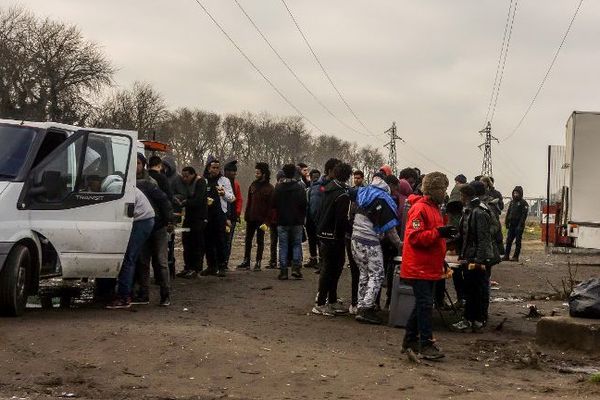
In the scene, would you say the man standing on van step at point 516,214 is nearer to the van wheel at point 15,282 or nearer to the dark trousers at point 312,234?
the dark trousers at point 312,234

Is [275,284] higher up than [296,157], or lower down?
lower down

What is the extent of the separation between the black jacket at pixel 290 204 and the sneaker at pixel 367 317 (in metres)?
4.69

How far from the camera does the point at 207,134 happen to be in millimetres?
104688

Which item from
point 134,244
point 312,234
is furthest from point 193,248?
point 134,244

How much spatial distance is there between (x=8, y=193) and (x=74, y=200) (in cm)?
92

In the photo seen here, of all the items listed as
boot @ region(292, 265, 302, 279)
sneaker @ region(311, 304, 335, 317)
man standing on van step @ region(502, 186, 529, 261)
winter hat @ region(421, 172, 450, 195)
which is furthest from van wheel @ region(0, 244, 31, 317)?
man standing on van step @ region(502, 186, 529, 261)

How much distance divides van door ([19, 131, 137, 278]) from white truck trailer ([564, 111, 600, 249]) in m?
9.30

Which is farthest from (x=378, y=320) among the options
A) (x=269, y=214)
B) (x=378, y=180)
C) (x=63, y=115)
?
(x=63, y=115)

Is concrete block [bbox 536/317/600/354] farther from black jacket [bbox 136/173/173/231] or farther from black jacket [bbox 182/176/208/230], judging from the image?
black jacket [bbox 182/176/208/230]

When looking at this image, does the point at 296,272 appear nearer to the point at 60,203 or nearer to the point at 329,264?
the point at 329,264

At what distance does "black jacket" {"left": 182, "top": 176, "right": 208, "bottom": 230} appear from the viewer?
1497 centimetres

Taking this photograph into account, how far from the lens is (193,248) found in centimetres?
1546

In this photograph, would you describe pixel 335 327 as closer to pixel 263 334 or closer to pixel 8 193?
pixel 263 334

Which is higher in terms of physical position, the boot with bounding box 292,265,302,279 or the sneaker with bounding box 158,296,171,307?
the boot with bounding box 292,265,302,279
